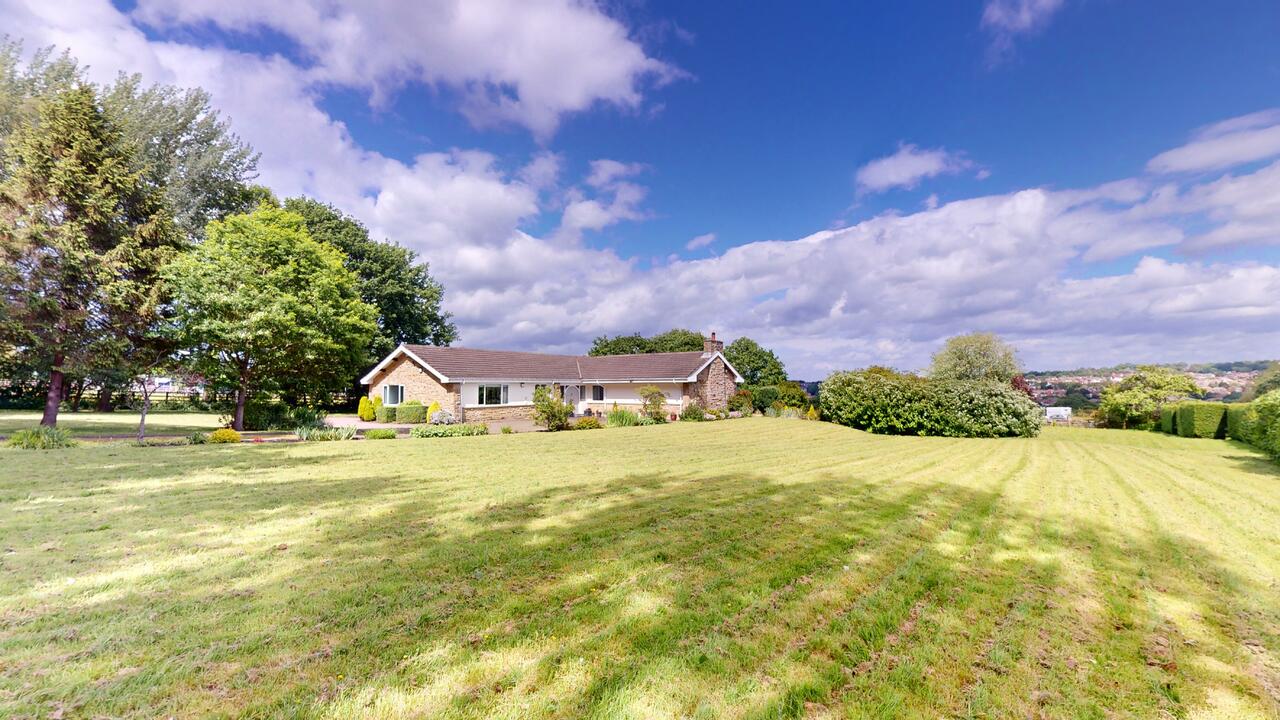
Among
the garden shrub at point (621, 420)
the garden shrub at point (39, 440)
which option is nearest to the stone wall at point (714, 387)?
the garden shrub at point (621, 420)

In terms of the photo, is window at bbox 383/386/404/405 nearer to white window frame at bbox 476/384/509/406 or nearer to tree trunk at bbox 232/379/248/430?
white window frame at bbox 476/384/509/406

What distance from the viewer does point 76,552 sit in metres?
5.33

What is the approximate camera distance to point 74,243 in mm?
17891

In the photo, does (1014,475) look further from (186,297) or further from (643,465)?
(186,297)

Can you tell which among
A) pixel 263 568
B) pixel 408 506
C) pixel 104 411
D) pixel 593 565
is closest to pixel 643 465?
pixel 408 506

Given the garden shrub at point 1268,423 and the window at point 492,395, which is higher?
the window at point 492,395

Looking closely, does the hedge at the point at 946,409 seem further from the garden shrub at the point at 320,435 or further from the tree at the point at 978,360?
the garden shrub at the point at 320,435

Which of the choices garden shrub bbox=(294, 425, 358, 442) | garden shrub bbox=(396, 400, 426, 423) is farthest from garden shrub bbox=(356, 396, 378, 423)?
garden shrub bbox=(294, 425, 358, 442)

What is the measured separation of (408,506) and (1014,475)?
13690 millimetres

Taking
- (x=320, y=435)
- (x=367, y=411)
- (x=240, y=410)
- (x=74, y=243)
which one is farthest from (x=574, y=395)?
(x=74, y=243)

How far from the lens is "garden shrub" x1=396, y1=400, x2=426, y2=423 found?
90.8 feet

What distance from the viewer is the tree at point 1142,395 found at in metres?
28.8

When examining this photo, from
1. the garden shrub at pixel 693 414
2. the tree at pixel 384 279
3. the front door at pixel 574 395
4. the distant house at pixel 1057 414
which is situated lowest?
the distant house at pixel 1057 414

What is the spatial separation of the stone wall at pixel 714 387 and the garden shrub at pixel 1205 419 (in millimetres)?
24342
